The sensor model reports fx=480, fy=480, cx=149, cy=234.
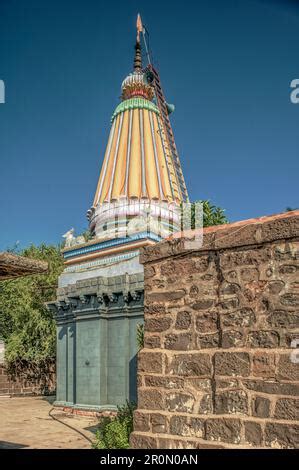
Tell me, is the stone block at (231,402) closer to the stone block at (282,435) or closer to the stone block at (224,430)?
the stone block at (224,430)

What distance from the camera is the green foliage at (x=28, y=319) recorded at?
2220 cm

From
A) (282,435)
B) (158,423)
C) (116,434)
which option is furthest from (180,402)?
(116,434)

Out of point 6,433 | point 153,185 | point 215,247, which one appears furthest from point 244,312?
point 153,185

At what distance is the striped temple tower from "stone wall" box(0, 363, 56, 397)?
239 inches

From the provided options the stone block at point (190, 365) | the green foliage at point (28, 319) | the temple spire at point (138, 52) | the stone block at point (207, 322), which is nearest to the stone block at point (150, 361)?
the stone block at point (190, 365)

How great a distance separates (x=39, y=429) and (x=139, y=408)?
849 centimetres

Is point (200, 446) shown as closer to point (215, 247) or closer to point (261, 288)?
point (261, 288)

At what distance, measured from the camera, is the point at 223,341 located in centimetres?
Result: 473

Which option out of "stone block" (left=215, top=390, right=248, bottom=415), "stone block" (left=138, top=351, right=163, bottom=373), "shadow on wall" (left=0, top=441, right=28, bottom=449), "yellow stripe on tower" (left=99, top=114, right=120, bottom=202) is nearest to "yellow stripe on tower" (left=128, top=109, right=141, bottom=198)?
"yellow stripe on tower" (left=99, top=114, right=120, bottom=202)

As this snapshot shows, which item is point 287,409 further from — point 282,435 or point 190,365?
point 190,365

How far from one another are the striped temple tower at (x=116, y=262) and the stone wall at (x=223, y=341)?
916cm

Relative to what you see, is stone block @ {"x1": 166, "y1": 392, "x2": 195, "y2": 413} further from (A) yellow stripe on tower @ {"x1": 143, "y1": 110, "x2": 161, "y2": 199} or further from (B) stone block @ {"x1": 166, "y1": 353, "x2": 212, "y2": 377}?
(A) yellow stripe on tower @ {"x1": 143, "y1": 110, "x2": 161, "y2": 199}

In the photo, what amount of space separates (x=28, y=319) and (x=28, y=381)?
2.88m
